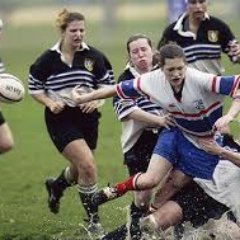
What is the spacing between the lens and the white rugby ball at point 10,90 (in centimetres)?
908

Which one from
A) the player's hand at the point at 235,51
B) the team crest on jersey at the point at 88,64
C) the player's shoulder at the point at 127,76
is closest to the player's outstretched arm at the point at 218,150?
the player's shoulder at the point at 127,76

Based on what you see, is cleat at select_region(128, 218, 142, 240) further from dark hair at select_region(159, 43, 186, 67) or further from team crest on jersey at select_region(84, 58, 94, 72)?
team crest on jersey at select_region(84, 58, 94, 72)

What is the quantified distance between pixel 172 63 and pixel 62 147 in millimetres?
2060

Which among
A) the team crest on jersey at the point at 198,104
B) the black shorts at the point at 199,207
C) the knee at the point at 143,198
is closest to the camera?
the team crest on jersey at the point at 198,104

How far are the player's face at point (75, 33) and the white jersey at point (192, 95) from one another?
1350mm

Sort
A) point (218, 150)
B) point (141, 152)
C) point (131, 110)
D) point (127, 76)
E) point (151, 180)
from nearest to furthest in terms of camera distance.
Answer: point (218, 150), point (151, 180), point (131, 110), point (127, 76), point (141, 152)

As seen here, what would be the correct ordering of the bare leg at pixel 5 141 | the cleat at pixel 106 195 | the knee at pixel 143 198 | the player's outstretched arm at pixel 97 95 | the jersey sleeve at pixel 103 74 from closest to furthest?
1. the cleat at pixel 106 195
2. the player's outstretched arm at pixel 97 95
3. the knee at pixel 143 198
4. the jersey sleeve at pixel 103 74
5. the bare leg at pixel 5 141

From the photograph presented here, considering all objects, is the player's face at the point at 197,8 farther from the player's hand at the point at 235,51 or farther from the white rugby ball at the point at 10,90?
the white rugby ball at the point at 10,90

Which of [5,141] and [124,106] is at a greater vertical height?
[124,106]

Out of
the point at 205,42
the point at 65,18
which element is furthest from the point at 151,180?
the point at 205,42

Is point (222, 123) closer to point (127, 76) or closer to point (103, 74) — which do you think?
point (127, 76)

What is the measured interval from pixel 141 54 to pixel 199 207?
1572 mm

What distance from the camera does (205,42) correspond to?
9.86 m

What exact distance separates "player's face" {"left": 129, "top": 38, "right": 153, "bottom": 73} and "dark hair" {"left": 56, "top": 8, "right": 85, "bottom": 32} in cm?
91
